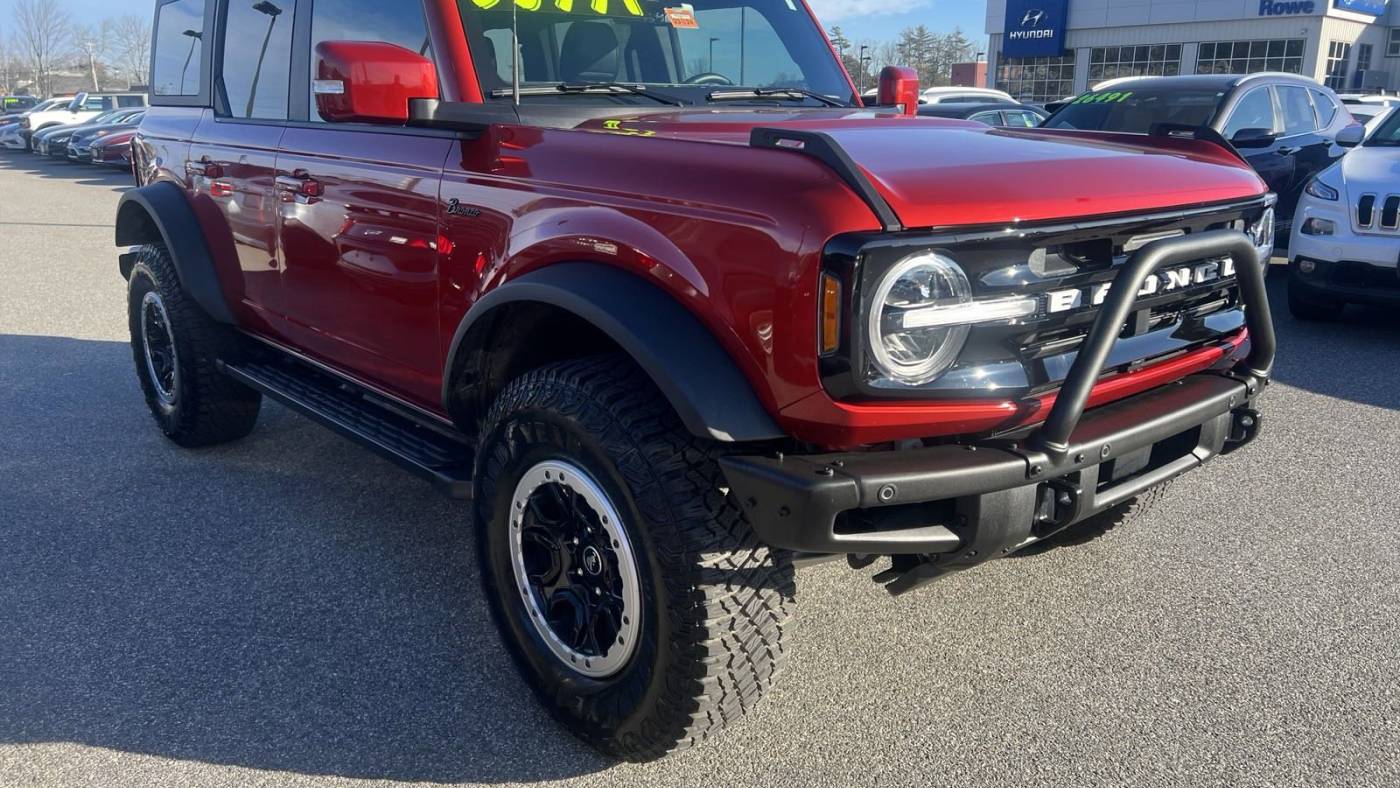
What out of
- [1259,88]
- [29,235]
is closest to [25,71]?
[29,235]

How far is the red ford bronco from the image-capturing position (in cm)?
217

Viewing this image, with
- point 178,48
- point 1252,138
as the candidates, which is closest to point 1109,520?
point 178,48

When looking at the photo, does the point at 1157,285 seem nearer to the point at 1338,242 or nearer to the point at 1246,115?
the point at 1338,242

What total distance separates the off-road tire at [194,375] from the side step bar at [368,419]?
0.17 m

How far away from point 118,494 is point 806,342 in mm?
3404

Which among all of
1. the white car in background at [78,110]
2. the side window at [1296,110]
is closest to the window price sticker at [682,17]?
the side window at [1296,110]

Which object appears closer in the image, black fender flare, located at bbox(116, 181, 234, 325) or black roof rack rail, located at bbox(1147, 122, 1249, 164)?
black roof rack rail, located at bbox(1147, 122, 1249, 164)

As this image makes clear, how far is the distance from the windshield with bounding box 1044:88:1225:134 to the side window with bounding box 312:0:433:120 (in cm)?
647

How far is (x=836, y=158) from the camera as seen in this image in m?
2.17

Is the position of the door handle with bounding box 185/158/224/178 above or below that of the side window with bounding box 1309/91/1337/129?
below

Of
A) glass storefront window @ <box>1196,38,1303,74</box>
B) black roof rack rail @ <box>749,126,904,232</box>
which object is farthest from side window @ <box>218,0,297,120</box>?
glass storefront window @ <box>1196,38,1303,74</box>

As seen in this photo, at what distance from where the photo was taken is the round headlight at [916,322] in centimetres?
213

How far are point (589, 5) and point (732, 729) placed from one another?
2.17 meters

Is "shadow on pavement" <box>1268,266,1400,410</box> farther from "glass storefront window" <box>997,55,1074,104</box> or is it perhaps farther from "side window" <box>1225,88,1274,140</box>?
"glass storefront window" <box>997,55,1074,104</box>
